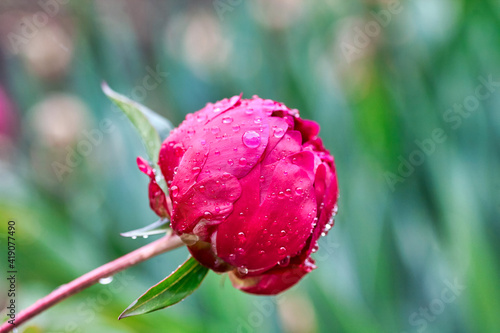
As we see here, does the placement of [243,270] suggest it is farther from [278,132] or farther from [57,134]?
[57,134]

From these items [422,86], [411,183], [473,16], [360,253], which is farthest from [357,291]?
[473,16]

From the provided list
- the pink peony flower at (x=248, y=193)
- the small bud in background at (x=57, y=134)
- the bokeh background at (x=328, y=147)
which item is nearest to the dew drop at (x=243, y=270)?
the pink peony flower at (x=248, y=193)

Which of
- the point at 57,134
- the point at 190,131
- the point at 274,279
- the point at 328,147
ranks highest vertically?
the point at 190,131

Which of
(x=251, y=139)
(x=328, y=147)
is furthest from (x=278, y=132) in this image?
(x=328, y=147)

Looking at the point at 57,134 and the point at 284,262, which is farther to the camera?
the point at 57,134

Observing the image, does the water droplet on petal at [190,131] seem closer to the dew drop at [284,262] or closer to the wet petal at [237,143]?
the wet petal at [237,143]

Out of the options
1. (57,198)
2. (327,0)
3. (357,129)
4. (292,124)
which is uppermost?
(292,124)

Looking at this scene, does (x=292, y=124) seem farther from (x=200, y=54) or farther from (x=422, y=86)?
(x=200, y=54)
